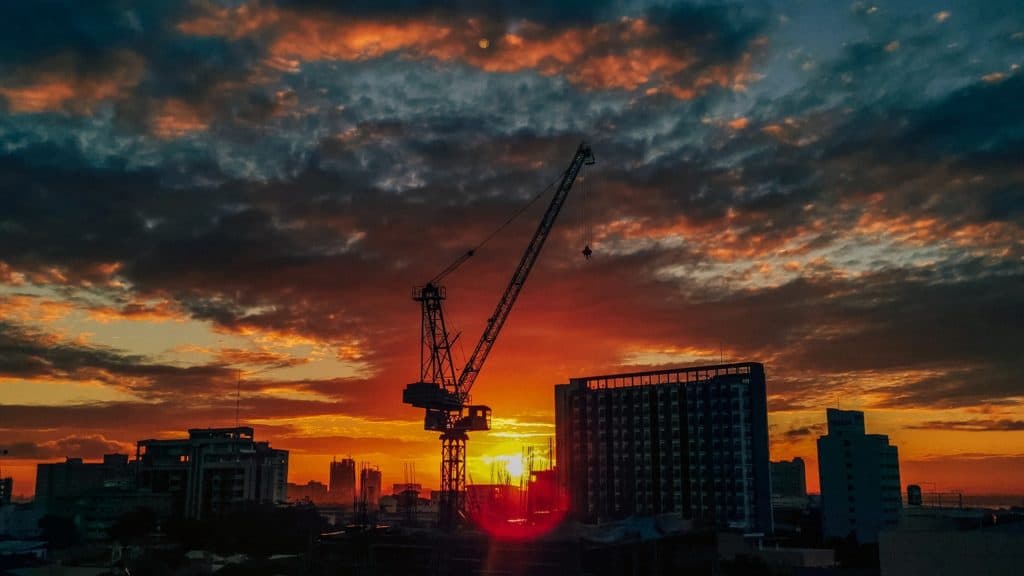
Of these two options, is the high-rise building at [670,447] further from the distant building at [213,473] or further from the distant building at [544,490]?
the distant building at [213,473]

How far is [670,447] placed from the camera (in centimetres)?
13588

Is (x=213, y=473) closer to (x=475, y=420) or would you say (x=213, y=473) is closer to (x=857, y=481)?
(x=475, y=420)

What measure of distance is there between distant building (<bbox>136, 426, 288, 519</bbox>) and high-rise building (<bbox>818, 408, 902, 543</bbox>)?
347 feet

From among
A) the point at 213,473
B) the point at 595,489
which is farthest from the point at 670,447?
the point at 213,473

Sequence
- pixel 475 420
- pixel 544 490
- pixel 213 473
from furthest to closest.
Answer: pixel 213 473 < pixel 544 490 < pixel 475 420

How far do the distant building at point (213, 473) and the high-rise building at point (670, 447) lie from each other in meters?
62.8

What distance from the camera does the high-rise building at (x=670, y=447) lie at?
414 ft

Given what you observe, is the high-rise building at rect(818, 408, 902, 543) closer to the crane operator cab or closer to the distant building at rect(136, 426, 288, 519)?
the crane operator cab

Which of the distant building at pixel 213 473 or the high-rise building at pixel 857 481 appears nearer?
the high-rise building at pixel 857 481

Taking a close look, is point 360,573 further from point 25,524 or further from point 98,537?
point 25,524

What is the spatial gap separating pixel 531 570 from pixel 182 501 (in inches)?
4832

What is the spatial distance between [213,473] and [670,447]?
90874 mm

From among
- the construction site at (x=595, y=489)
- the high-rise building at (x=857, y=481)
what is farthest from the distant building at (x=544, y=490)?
the high-rise building at (x=857, y=481)

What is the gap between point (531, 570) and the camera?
206 feet
